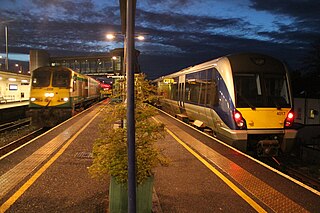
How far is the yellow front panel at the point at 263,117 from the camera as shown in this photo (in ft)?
29.7

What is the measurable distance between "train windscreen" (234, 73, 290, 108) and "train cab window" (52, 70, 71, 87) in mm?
12150

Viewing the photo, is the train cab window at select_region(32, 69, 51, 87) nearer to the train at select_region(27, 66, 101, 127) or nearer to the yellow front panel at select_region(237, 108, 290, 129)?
the train at select_region(27, 66, 101, 127)

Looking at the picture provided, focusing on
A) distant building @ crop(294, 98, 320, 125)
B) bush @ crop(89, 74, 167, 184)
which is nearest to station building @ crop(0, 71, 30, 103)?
bush @ crop(89, 74, 167, 184)

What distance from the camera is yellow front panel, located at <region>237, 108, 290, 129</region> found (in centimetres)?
904

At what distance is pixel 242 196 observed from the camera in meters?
5.28

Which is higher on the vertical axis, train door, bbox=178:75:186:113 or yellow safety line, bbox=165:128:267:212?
train door, bbox=178:75:186:113

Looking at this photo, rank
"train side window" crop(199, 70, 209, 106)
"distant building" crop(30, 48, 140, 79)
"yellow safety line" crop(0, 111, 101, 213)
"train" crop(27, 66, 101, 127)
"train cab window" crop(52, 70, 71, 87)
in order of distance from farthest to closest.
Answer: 1. "distant building" crop(30, 48, 140, 79)
2. "train cab window" crop(52, 70, 71, 87)
3. "train" crop(27, 66, 101, 127)
4. "train side window" crop(199, 70, 209, 106)
5. "yellow safety line" crop(0, 111, 101, 213)

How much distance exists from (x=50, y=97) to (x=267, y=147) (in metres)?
13.4

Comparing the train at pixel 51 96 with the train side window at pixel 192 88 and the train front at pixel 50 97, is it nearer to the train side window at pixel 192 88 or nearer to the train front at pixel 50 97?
the train front at pixel 50 97

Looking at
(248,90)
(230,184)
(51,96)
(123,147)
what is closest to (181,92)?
(248,90)

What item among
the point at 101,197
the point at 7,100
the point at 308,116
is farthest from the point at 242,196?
the point at 7,100

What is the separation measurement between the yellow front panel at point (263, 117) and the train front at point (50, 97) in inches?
481

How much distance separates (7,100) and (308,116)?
1009 inches

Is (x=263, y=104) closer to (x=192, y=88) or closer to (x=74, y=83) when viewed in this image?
(x=192, y=88)
